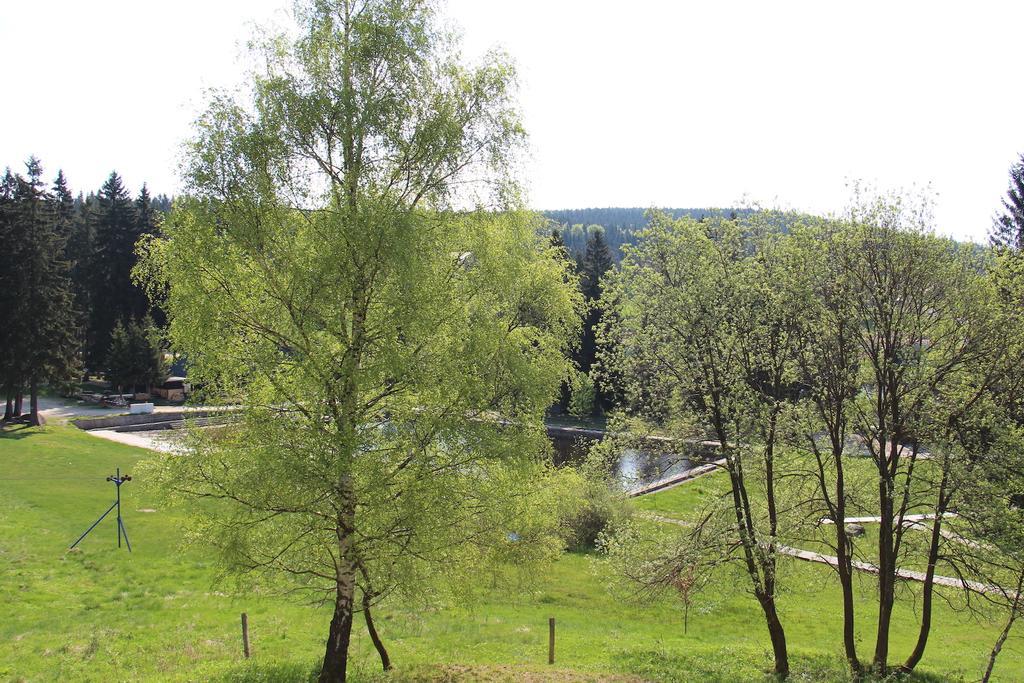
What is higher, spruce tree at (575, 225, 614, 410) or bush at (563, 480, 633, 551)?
spruce tree at (575, 225, 614, 410)

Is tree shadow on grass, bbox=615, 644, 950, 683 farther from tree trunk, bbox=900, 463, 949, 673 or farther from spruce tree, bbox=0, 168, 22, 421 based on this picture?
spruce tree, bbox=0, 168, 22, 421

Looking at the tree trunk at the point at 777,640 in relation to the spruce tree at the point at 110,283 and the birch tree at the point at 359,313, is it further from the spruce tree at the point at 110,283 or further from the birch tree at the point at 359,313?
the spruce tree at the point at 110,283

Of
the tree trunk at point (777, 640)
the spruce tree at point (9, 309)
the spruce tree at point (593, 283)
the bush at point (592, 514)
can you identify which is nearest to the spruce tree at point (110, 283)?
the spruce tree at point (9, 309)

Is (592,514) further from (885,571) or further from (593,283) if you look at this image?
(593,283)

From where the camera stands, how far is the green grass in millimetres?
14344

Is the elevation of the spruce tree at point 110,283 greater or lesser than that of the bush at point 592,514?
greater

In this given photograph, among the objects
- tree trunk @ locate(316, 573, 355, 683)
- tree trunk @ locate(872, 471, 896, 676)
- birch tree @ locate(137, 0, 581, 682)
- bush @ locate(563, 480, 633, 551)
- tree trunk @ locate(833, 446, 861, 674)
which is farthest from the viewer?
bush @ locate(563, 480, 633, 551)

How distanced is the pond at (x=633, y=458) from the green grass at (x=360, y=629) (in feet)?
5.09

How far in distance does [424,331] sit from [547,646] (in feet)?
32.6

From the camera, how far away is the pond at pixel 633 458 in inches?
609

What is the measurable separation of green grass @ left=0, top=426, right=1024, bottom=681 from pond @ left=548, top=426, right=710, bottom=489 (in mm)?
1550

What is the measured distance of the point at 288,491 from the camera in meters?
11.2

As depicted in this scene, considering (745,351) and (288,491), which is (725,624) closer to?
(745,351)

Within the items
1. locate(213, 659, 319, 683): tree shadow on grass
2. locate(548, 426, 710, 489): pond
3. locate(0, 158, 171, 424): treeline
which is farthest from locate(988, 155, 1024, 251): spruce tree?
locate(0, 158, 171, 424): treeline
